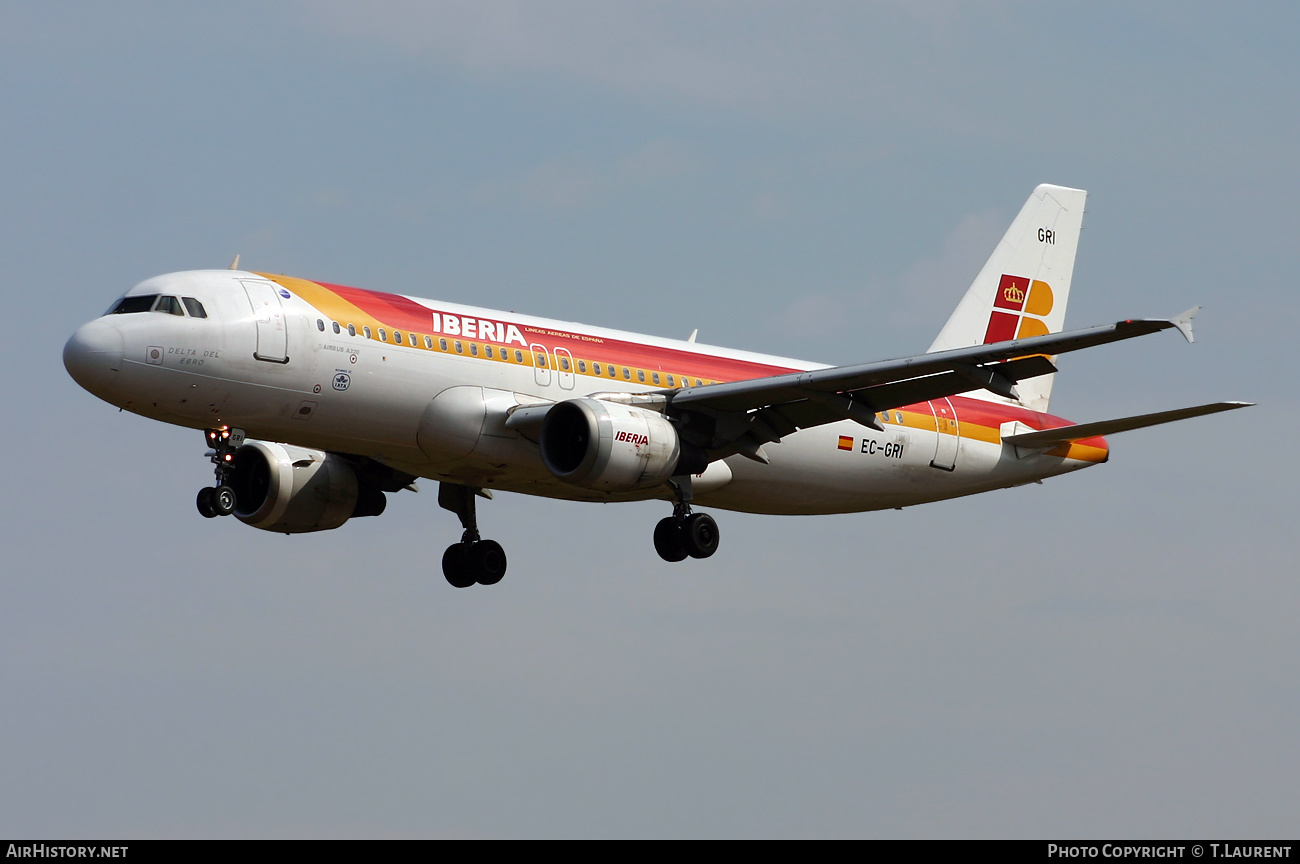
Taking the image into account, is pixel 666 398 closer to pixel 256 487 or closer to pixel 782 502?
pixel 782 502

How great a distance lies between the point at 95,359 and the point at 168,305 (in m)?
1.79

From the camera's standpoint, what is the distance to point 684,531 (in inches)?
1521

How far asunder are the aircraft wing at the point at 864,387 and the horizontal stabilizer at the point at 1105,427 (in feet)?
13.5

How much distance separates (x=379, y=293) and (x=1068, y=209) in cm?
2218

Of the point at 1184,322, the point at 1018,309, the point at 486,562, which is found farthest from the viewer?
the point at 1018,309

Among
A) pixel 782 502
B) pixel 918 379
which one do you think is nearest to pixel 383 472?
pixel 782 502

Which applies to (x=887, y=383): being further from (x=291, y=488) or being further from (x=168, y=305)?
(x=168, y=305)

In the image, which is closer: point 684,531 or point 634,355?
point 684,531

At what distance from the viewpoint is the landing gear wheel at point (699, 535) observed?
38.6 metres

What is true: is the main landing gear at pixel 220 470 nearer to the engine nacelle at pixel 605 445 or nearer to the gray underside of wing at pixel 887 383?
the engine nacelle at pixel 605 445

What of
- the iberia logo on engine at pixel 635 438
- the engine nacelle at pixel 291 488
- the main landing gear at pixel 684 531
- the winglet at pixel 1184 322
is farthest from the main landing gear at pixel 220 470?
the winglet at pixel 1184 322

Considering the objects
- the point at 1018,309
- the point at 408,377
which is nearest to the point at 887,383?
the point at 408,377

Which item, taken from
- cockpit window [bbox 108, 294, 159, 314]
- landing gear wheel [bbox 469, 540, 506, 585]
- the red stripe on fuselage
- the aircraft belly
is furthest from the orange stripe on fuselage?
landing gear wheel [bbox 469, 540, 506, 585]

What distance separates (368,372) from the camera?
35.2 metres
